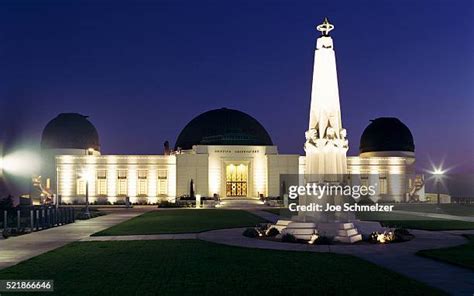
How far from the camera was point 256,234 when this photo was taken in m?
23.9

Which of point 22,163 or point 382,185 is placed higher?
point 22,163

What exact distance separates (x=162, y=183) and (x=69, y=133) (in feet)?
53.3

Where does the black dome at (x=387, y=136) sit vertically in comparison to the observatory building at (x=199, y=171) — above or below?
above

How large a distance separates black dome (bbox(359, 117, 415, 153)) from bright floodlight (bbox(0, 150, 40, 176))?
47400 mm

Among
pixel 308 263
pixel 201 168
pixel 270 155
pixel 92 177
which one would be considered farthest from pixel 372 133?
pixel 308 263

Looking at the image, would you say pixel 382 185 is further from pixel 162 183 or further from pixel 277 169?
pixel 162 183

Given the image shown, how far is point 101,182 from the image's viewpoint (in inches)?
2739

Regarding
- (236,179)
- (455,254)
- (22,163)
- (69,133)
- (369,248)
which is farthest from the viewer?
(69,133)

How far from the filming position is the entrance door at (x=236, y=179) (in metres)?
71.3

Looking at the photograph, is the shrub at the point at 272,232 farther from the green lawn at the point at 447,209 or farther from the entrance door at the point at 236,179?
the entrance door at the point at 236,179

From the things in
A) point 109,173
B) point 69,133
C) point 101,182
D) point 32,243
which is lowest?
point 32,243

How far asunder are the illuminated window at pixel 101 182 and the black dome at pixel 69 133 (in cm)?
847

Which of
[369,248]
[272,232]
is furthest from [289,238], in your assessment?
[369,248]

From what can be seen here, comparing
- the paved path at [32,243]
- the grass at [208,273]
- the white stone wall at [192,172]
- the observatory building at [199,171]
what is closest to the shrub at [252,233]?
the grass at [208,273]
